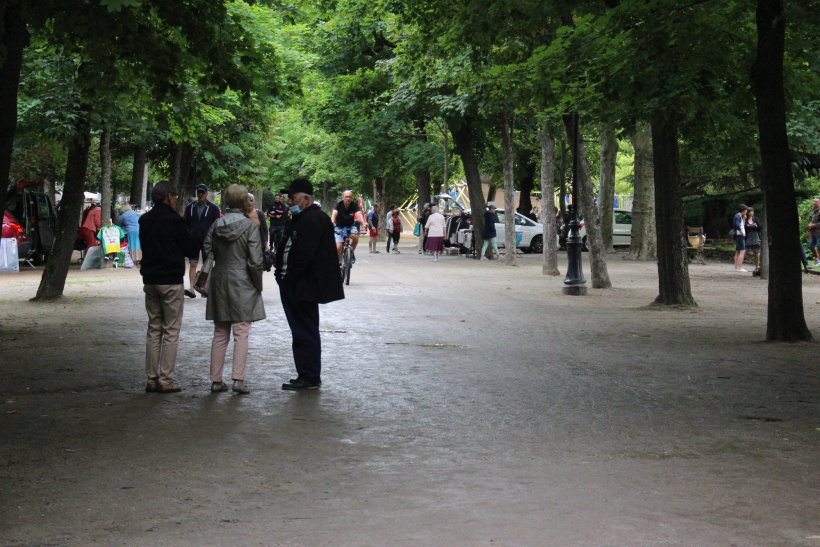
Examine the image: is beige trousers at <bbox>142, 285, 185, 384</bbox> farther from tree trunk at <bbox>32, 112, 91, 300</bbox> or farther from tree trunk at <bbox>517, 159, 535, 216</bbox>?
tree trunk at <bbox>517, 159, 535, 216</bbox>

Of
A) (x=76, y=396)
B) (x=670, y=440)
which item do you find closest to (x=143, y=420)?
(x=76, y=396)

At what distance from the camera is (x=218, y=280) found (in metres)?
9.59

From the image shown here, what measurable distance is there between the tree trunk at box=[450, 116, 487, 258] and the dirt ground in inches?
954

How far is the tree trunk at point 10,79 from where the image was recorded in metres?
11.6

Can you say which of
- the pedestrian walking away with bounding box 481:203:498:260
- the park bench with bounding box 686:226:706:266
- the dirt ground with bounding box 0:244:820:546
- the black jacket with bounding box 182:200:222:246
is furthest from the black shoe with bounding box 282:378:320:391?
the pedestrian walking away with bounding box 481:203:498:260

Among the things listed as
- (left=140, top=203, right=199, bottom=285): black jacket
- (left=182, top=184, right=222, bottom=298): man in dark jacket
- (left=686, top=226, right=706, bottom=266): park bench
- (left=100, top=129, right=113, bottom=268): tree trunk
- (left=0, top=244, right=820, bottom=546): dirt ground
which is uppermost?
(left=100, top=129, right=113, bottom=268): tree trunk

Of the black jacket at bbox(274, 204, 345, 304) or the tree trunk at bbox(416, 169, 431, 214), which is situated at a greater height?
the tree trunk at bbox(416, 169, 431, 214)

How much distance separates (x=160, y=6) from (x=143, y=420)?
22.2ft

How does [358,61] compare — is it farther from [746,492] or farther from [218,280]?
[746,492]

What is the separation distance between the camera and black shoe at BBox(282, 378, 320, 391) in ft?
31.2

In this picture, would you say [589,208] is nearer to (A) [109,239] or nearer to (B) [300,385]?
(B) [300,385]

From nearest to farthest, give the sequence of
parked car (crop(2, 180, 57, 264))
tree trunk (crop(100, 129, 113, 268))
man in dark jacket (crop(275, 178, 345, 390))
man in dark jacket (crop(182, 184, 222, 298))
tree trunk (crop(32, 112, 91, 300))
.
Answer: man in dark jacket (crop(275, 178, 345, 390)) < man in dark jacket (crop(182, 184, 222, 298)) < tree trunk (crop(32, 112, 91, 300)) < tree trunk (crop(100, 129, 113, 268)) < parked car (crop(2, 180, 57, 264))

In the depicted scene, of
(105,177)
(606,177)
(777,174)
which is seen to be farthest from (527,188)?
(777,174)

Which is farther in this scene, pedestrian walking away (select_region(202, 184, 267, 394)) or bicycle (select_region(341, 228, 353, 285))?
bicycle (select_region(341, 228, 353, 285))
